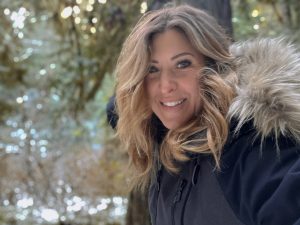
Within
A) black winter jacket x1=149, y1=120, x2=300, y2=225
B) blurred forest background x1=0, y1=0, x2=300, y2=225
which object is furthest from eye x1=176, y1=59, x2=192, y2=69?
blurred forest background x1=0, y1=0, x2=300, y2=225

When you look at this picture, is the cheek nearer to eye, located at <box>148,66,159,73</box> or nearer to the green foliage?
eye, located at <box>148,66,159,73</box>

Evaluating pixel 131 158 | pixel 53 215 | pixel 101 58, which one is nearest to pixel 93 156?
pixel 53 215

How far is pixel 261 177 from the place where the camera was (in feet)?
4.91

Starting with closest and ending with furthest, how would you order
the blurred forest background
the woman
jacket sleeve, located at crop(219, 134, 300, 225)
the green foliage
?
jacket sleeve, located at crop(219, 134, 300, 225)
the woman
the green foliage
the blurred forest background

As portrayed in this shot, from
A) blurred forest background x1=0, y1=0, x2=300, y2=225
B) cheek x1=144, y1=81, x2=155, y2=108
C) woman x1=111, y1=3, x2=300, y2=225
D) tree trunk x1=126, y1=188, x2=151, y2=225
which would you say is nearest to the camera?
woman x1=111, y1=3, x2=300, y2=225

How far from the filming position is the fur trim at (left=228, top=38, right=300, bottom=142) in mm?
1535

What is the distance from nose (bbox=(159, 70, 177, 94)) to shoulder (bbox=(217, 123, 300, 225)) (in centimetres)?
32

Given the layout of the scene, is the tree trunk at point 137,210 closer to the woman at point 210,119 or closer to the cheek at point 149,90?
the woman at point 210,119

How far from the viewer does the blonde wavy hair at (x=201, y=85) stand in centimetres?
177

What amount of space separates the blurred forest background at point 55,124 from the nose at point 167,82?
11.6 feet

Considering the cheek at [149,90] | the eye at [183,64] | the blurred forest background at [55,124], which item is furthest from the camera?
the blurred forest background at [55,124]

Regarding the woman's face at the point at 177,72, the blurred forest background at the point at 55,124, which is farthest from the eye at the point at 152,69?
the blurred forest background at the point at 55,124

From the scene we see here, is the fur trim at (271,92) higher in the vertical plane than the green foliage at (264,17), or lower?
lower

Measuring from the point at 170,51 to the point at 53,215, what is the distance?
6203 mm
